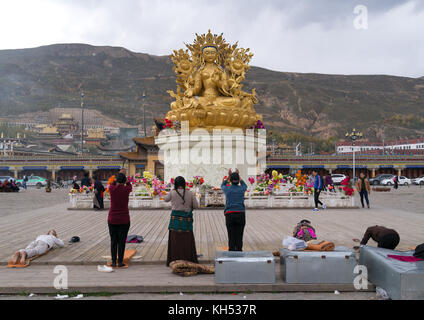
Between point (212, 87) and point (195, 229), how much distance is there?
30.9 feet

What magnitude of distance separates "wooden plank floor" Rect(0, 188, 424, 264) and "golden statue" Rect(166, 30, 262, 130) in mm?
4829

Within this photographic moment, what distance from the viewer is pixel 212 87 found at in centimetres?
1712

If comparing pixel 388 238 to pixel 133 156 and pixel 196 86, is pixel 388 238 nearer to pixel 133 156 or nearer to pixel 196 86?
pixel 196 86

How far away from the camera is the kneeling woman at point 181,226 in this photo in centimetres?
591

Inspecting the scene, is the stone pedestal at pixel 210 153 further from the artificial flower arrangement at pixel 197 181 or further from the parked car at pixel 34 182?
the parked car at pixel 34 182

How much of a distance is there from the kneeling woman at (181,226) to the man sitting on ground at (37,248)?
9.19 feet

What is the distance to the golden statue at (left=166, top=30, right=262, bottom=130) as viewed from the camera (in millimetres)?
16219

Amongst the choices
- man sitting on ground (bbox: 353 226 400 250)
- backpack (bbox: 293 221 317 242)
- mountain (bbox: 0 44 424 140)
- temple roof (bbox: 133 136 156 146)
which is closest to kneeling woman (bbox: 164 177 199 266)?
backpack (bbox: 293 221 317 242)

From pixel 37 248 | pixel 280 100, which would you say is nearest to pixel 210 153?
pixel 37 248

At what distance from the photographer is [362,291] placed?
5016mm

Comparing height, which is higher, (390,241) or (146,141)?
(146,141)

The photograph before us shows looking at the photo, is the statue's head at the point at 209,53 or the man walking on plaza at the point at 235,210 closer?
the man walking on plaza at the point at 235,210

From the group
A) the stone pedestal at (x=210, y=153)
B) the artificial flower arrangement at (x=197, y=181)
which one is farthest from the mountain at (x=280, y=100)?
the artificial flower arrangement at (x=197, y=181)

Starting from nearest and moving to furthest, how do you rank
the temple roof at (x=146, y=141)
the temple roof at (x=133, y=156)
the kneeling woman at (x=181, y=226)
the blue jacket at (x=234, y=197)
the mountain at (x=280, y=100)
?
the kneeling woman at (x=181, y=226)
the blue jacket at (x=234, y=197)
the temple roof at (x=146, y=141)
the temple roof at (x=133, y=156)
the mountain at (x=280, y=100)
